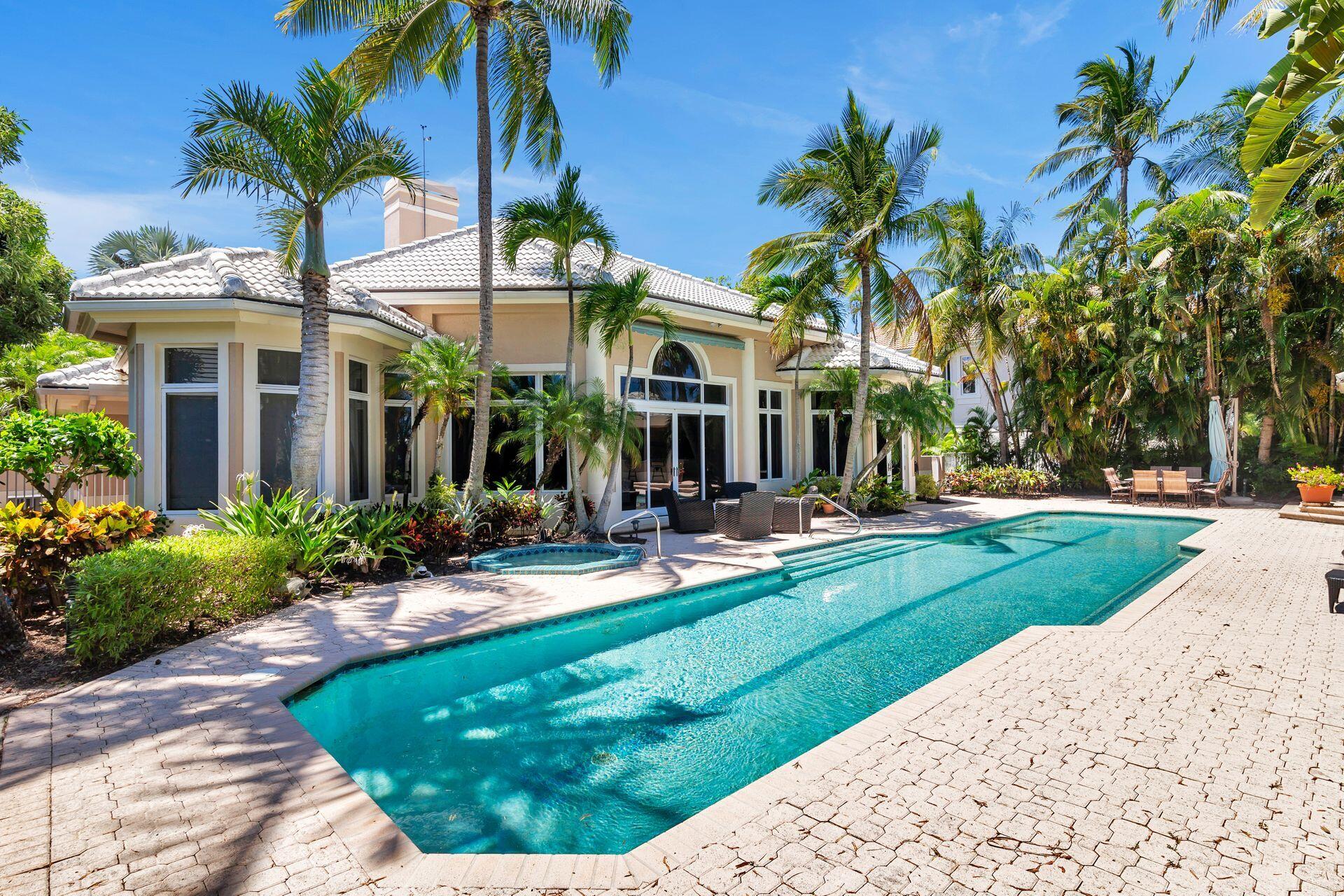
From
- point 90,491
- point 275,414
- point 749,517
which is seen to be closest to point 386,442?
point 275,414

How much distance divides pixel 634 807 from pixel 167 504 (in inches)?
405

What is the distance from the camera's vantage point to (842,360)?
20.3 metres

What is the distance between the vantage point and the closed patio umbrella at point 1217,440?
19953 millimetres

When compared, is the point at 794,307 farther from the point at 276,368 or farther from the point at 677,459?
the point at 276,368

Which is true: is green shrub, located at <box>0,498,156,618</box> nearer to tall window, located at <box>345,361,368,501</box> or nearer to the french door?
tall window, located at <box>345,361,368,501</box>

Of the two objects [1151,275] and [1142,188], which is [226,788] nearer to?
[1151,275]

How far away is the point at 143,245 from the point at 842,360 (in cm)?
3968

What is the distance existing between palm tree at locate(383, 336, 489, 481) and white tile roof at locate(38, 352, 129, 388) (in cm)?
804

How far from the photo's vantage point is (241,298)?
10.0 metres

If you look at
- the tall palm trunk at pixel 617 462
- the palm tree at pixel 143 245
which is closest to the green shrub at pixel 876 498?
the tall palm trunk at pixel 617 462

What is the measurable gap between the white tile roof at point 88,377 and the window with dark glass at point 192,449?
5622mm

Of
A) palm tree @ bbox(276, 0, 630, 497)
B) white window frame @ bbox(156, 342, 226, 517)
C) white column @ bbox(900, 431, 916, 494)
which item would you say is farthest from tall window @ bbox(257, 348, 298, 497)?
white column @ bbox(900, 431, 916, 494)

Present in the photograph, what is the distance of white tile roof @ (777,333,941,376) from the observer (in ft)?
62.4

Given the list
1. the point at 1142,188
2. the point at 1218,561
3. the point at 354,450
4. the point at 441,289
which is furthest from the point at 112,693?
the point at 1142,188
